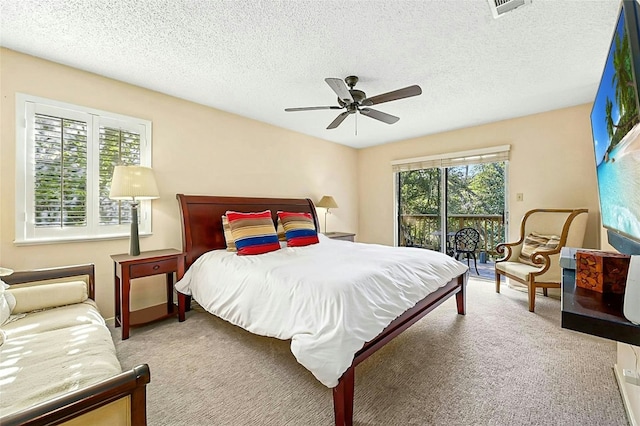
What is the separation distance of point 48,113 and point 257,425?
3119 mm

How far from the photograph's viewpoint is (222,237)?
3385mm

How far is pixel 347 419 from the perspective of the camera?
1435 mm

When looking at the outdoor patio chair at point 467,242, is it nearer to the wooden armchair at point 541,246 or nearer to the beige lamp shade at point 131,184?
the wooden armchair at point 541,246

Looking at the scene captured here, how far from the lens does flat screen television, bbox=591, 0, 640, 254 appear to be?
808 millimetres

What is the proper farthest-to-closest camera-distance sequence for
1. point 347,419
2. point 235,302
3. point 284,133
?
point 284,133, point 235,302, point 347,419

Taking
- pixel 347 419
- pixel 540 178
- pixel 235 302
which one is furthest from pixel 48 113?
pixel 540 178

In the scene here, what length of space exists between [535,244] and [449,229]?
1.39m

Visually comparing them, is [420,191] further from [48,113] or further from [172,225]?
[48,113]

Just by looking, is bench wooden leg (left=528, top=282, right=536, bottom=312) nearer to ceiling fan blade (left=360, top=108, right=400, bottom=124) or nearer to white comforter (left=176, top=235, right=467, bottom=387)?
white comforter (left=176, top=235, right=467, bottom=387)

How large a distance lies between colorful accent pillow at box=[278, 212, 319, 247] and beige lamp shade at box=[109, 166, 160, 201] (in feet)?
4.92

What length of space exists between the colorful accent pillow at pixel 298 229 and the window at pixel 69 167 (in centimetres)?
174

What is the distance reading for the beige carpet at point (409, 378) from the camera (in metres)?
1.56

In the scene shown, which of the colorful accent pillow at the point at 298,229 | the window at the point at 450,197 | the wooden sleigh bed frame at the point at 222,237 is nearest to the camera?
the wooden sleigh bed frame at the point at 222,237

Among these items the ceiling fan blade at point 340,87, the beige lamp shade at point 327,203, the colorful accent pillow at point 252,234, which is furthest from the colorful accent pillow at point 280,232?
the ceiling fan blade at point 340,87
